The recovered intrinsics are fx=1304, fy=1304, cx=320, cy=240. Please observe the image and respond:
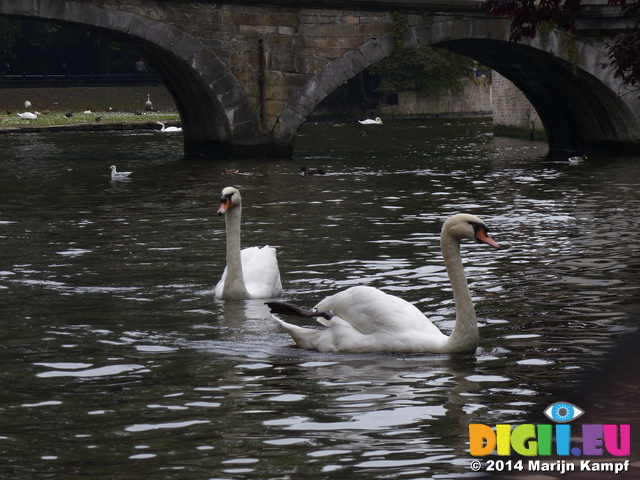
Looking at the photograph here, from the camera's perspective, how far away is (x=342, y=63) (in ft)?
88.0

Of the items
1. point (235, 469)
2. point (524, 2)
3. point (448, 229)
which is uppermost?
point (524, 2)

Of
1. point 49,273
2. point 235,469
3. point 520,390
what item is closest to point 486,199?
point 49,273

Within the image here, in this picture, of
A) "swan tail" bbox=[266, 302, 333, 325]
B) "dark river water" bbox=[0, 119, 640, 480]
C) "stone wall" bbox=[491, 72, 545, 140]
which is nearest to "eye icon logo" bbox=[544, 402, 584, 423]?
"dark river water" bbox=[0, 119, 640, 480]

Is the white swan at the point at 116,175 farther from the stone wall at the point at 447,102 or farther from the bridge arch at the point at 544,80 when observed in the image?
the stone wall at the point at 447,102

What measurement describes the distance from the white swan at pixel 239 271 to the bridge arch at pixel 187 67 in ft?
48.8

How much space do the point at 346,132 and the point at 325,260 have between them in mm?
34705

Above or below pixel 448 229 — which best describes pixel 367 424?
below

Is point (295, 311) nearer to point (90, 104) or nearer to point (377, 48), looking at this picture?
point (377, 48)

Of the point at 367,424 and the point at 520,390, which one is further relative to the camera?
the point at 520,390

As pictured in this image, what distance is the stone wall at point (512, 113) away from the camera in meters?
37.9

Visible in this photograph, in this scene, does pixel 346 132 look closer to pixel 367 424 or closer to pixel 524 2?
pixel 524 2

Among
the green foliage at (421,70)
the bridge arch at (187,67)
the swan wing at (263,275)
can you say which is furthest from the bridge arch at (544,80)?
the green foliage at (421,70)

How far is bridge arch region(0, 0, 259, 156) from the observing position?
24281 millimetres

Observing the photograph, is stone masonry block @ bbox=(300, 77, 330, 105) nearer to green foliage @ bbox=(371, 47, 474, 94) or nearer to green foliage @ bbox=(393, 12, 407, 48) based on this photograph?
green foliage @ bbox=(393, 12, 407, 48)
